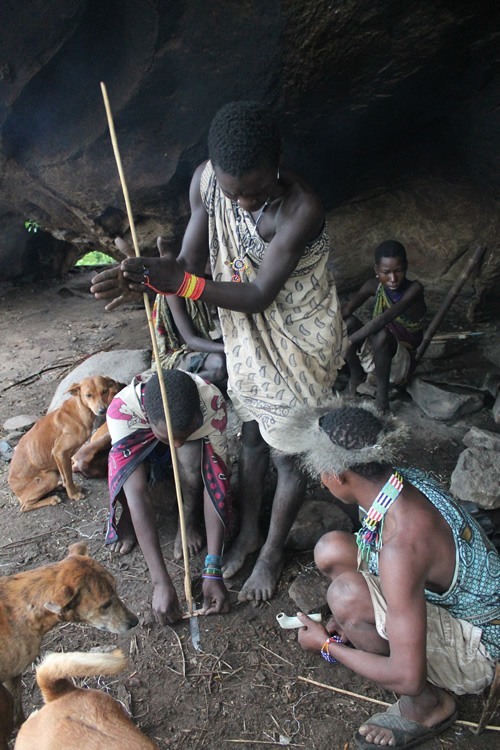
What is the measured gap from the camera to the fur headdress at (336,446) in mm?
2195

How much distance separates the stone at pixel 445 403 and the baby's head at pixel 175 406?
267 centimetres

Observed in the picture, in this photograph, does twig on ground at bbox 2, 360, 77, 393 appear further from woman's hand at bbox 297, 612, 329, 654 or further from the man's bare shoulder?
woman's hand at bbox 297, 612, 329, 654

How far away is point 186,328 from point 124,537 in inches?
55.8

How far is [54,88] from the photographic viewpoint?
4.55 meters

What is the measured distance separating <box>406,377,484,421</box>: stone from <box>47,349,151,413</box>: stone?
2.44 m

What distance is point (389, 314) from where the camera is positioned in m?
5.20

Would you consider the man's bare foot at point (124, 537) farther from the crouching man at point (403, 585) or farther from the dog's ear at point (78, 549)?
the crouching man at point (403, 585)

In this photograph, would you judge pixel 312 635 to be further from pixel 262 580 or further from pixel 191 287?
pixel 191 287

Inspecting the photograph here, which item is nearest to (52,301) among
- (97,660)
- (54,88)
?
(54,88)

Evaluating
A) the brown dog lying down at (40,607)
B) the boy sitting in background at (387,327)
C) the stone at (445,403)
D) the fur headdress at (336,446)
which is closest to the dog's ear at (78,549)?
the brown dog lying down at (40,607)

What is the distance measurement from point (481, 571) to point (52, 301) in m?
8.43

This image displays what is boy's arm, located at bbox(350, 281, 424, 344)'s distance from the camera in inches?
Result: 204

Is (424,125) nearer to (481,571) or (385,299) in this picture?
(385,299)

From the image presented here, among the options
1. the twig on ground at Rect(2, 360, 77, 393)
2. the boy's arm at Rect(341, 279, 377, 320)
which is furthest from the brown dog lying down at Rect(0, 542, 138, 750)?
the twig on ground at Rect(2, 360, 77, 393)
